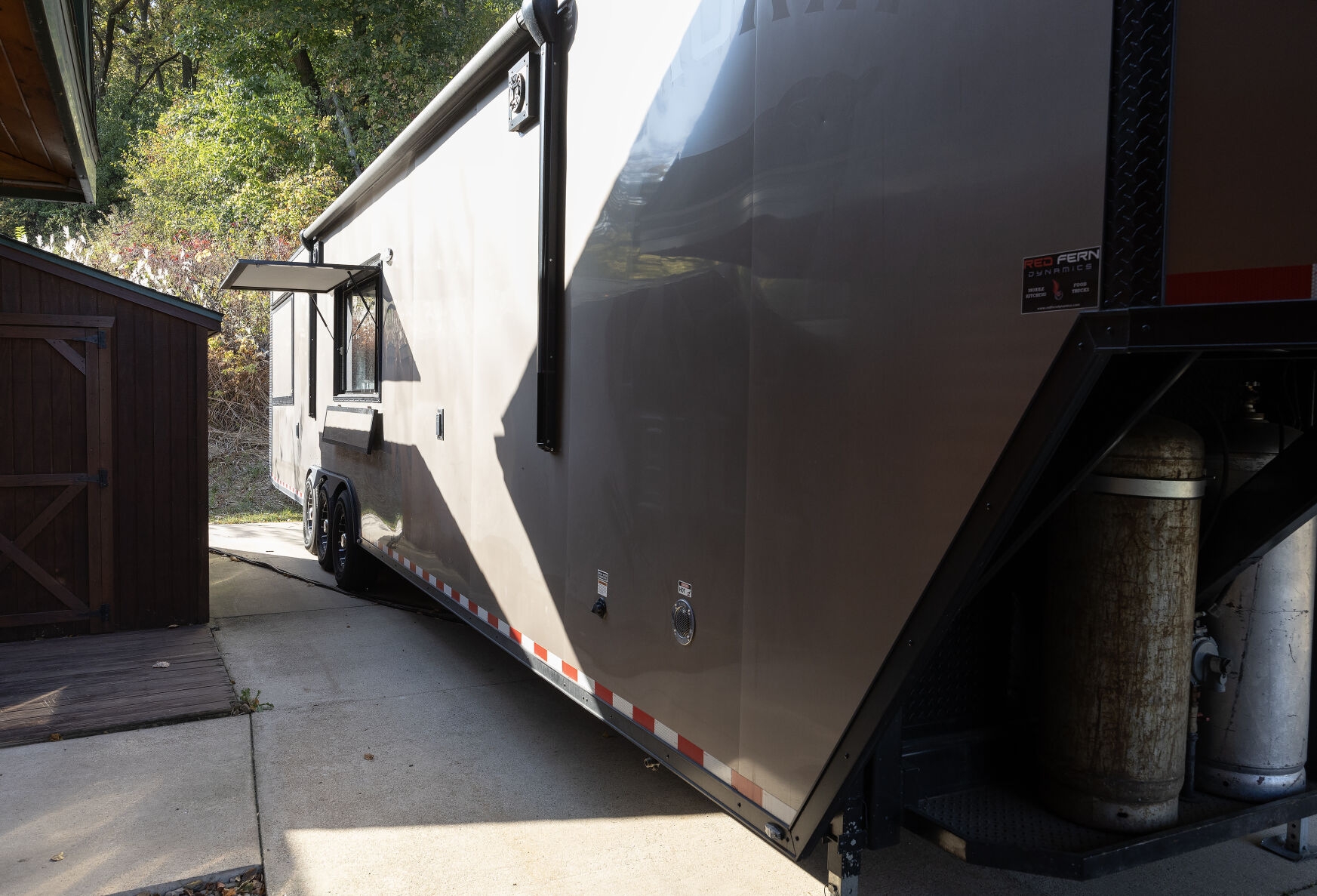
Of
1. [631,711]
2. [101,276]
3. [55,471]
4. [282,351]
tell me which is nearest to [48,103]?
[101,276]

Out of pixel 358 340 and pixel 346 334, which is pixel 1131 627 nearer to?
pixel 358 340

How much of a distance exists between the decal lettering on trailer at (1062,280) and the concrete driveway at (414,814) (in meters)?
2.32

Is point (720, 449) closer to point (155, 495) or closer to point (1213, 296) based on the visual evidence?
point (1213, 296)

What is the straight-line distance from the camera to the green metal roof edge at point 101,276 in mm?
6809

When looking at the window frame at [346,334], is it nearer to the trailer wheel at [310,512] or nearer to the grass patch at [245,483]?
the trailer wheel at [310,512]

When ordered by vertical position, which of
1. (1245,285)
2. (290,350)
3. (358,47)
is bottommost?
(1245,285)

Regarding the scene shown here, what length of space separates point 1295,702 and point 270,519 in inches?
533

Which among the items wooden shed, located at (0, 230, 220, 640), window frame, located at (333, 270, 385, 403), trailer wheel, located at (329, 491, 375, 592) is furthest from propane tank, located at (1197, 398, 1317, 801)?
wooden shed, located at (0, 230, 220, 640)

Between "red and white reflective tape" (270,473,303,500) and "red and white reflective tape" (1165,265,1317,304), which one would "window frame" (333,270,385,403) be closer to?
"red and white reflective tape" (270,473,303,500)

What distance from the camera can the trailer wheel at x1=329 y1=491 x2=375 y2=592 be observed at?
8164mm

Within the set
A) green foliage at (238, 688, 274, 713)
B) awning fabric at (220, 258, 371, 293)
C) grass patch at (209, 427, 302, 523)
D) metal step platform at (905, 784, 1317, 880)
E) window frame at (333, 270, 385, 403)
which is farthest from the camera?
grass patch at (209, 427, 302, 523)

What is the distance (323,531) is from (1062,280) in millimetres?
8448

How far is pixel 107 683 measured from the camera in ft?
19.2

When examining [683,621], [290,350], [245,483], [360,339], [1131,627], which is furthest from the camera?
[245,483]
